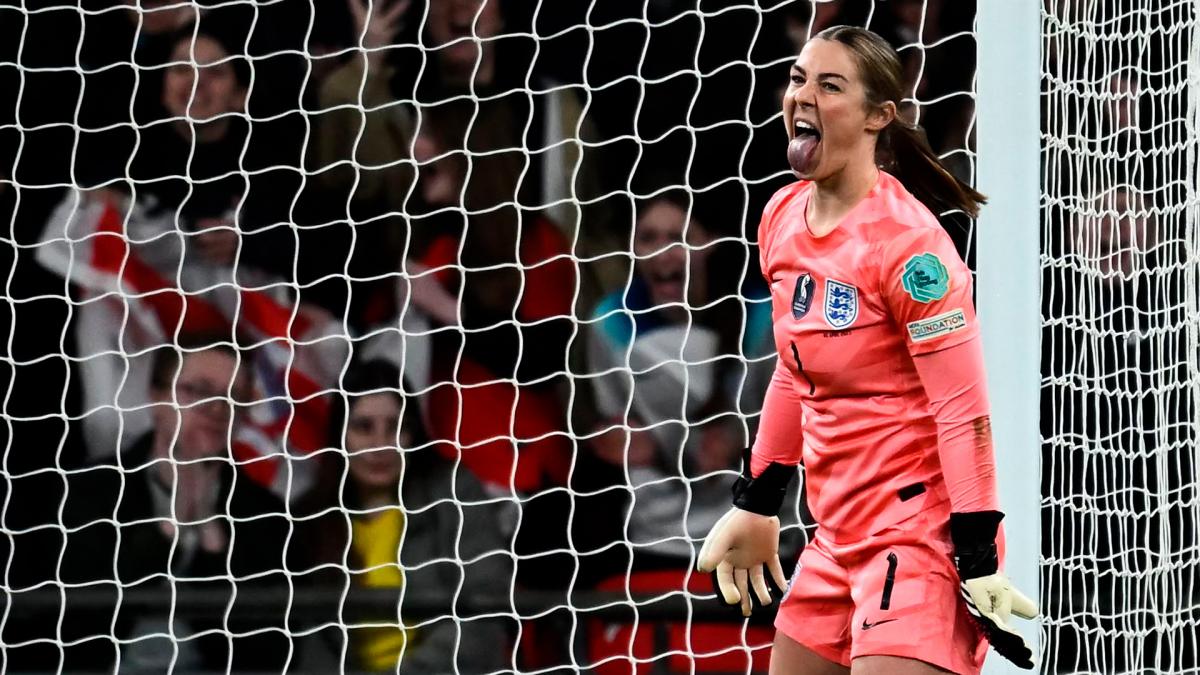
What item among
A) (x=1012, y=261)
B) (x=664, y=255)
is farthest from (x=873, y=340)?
(x=664, y=255)

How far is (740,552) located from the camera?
2.43 meters

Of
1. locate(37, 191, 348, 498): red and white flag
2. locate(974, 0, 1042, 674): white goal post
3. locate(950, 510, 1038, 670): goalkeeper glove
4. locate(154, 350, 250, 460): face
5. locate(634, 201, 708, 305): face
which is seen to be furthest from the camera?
locate(37, 191, 348, 498): red and white flag

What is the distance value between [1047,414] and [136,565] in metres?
2.40

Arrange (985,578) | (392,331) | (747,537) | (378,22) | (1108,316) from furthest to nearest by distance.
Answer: (378,22)
(392,331)
(1108,316)
(747,537)
(985,578)

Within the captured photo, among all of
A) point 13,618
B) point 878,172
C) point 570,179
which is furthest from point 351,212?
point 878,172

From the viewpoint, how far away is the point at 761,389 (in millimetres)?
4242

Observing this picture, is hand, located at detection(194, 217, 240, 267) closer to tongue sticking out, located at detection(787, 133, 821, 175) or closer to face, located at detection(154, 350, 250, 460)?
face, located at detection(154, 350, 250, 460)

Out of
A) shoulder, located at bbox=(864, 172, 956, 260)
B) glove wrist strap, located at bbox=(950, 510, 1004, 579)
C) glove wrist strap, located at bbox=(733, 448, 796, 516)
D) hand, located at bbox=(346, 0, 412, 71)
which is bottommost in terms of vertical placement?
hand, located at bbox=(346, 0, 412, 71)

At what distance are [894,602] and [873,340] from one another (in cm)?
32

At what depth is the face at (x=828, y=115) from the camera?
7.18 feet

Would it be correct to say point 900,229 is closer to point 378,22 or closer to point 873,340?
point 873,340

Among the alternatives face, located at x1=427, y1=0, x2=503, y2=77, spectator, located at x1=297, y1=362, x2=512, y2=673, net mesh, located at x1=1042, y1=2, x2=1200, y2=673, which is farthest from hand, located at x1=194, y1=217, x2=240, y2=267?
net mesh, located at x1=1042, y1=2, x2=1200, y2=673

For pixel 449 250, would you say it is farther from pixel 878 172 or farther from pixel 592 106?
pixel 878 172

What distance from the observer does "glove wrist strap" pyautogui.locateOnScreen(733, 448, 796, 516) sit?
2406 millimetres
